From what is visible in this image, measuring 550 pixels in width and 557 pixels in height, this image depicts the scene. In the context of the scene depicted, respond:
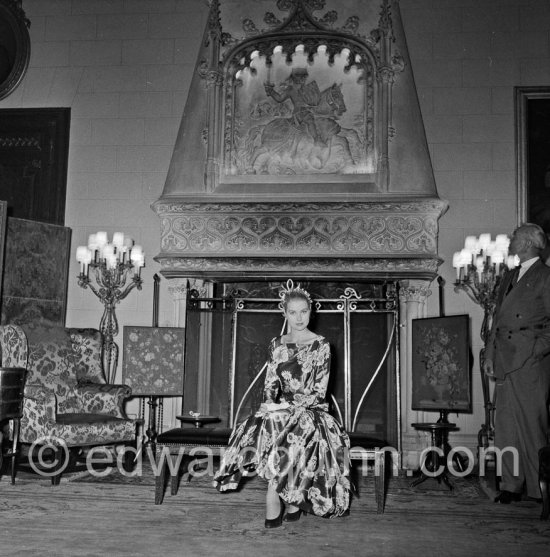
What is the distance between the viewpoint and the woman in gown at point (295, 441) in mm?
3721

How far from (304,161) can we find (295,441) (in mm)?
4181

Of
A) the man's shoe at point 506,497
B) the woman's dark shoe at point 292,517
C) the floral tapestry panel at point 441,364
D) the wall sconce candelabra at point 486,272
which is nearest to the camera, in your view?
the woman's dark shoe at point 292,517

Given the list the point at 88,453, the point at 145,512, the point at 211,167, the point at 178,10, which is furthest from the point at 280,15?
the point at 145,512

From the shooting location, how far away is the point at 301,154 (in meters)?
7.39

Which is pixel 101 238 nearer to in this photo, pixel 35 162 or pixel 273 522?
pixel 35 162

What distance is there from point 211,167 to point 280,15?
6.15 ft

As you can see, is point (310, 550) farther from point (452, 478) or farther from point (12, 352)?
point (12, 352)

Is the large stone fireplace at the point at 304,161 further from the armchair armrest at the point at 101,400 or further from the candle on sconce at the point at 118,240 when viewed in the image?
the armchair armrest at the point at 101,400

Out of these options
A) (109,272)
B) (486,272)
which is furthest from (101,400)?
(486,272)

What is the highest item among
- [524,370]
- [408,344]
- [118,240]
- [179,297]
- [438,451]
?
[118,240]

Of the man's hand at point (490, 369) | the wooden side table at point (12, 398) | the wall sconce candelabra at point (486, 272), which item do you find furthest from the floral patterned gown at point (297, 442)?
the wall sconce candelabra at point (486, 272)

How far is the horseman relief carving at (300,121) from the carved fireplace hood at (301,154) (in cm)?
1

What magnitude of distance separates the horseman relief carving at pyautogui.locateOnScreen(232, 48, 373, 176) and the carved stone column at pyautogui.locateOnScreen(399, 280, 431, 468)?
1.33 metres

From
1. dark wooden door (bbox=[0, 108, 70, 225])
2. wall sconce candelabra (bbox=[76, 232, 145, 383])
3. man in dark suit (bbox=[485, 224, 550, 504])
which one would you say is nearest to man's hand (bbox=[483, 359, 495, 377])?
man in dark suit (bbox=[485, 224, 550, 504])
